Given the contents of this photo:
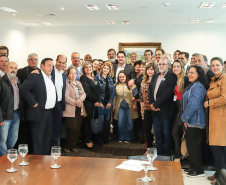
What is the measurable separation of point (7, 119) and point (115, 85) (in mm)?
2604

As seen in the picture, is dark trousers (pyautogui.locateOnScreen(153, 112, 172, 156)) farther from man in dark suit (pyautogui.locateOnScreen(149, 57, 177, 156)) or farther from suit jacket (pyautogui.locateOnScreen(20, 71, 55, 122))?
suit jacket (pyautogui.locateOnScreen(20, 71, 55, 122))

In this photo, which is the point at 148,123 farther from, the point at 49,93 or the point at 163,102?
the point at 49,93

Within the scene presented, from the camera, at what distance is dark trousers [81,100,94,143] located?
5543 mm

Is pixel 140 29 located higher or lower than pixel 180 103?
higher

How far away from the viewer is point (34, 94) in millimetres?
4230

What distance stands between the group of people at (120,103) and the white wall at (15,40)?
672cm

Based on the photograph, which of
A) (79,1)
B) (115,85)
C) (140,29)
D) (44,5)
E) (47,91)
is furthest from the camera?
(140,29)

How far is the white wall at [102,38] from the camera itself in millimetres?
11430

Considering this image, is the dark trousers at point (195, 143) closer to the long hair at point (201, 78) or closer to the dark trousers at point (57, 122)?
the long hair at point (201, 78)

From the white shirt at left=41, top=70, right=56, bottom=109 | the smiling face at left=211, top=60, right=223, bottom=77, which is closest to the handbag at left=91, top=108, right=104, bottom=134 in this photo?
the white shirt at left=41, top=70, right=56, bottom=109

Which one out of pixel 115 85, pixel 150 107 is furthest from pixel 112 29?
pixel 150 107

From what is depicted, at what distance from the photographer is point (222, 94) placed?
3.69 meters

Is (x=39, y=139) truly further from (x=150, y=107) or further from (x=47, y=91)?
(x=150, y=107)

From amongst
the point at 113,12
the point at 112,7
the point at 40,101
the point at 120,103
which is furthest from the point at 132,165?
the point at 113,12
